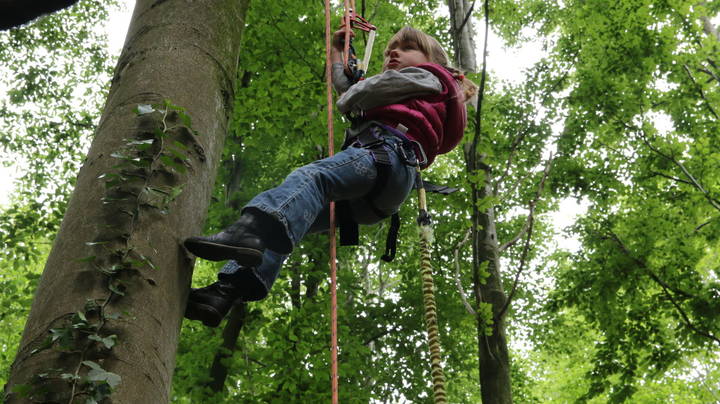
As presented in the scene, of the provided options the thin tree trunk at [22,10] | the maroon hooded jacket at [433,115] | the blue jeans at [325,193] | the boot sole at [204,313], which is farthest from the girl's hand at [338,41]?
the thin tree trunk at [22,10]

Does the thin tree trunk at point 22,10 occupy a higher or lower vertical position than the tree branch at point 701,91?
lower

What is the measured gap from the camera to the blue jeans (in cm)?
224

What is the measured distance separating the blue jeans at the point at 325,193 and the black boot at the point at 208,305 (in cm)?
19

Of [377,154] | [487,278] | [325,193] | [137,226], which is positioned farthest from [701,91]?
[137,226]

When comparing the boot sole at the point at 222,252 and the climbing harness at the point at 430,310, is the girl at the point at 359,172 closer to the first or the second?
the boot sole at the point at 222,252

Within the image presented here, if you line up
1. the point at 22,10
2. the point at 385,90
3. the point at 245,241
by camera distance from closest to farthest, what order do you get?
the point at 22,10 < the point at 245,241 < the point at 385,90

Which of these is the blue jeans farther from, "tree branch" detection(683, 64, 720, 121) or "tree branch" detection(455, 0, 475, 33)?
"tree branch" detection(683, 64, 720, 121)

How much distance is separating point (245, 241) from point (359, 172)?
682 mm

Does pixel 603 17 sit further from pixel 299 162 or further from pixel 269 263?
pixel 269 263

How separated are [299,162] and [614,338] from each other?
485 centimetres

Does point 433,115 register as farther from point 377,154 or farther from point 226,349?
point 226,349

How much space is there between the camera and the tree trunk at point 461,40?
7562mm

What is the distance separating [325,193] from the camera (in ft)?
8.06

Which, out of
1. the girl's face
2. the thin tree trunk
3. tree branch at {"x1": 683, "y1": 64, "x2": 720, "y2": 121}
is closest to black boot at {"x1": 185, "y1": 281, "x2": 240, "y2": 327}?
the thin tree trunk
